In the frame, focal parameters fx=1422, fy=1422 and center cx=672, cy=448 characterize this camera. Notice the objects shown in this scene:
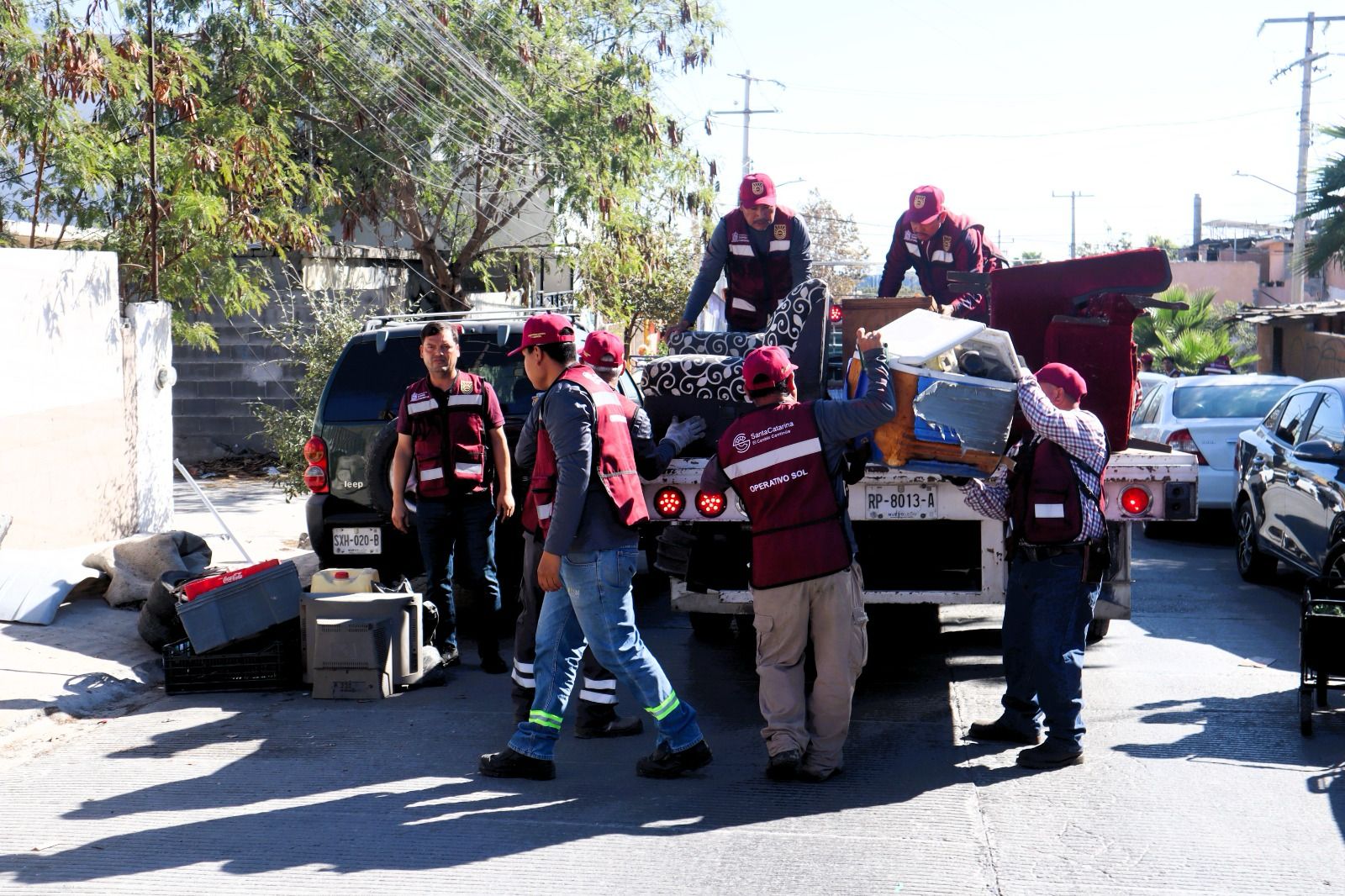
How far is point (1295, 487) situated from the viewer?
10.2 metres

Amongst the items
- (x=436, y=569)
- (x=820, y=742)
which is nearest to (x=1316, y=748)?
(x=820, y=742)

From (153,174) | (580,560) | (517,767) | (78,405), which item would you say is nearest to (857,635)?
Answer: (580,560)

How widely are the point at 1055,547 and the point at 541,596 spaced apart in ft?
7.91

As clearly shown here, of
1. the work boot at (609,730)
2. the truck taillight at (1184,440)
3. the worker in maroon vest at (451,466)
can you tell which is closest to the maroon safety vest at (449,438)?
the worker in maroon vest at (451,466)

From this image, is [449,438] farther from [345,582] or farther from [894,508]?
[894,508]

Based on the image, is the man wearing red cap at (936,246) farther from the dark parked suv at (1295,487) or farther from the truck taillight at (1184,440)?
the truck taillight at (1184,440)

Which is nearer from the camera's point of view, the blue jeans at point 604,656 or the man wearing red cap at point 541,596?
the blue jeans at point 604,656

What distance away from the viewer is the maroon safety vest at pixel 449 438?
25.9 ft

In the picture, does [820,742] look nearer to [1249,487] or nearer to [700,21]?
[1249,487]

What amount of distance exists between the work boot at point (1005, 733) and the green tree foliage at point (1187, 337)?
2370cm

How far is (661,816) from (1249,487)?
7706mm

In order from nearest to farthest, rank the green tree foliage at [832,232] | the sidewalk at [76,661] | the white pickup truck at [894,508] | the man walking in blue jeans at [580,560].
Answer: the man walking in blue jeans at [580,560] < the white pickup truck at [894,508] < the sidewalk at [76,661] < the green tree foliage at [832,232]

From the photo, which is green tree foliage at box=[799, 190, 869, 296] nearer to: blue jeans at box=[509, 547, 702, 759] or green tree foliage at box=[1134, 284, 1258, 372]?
green tree foliage at box=[1134, 284, 1258, 372]

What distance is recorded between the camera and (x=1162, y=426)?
1408 centimetres
